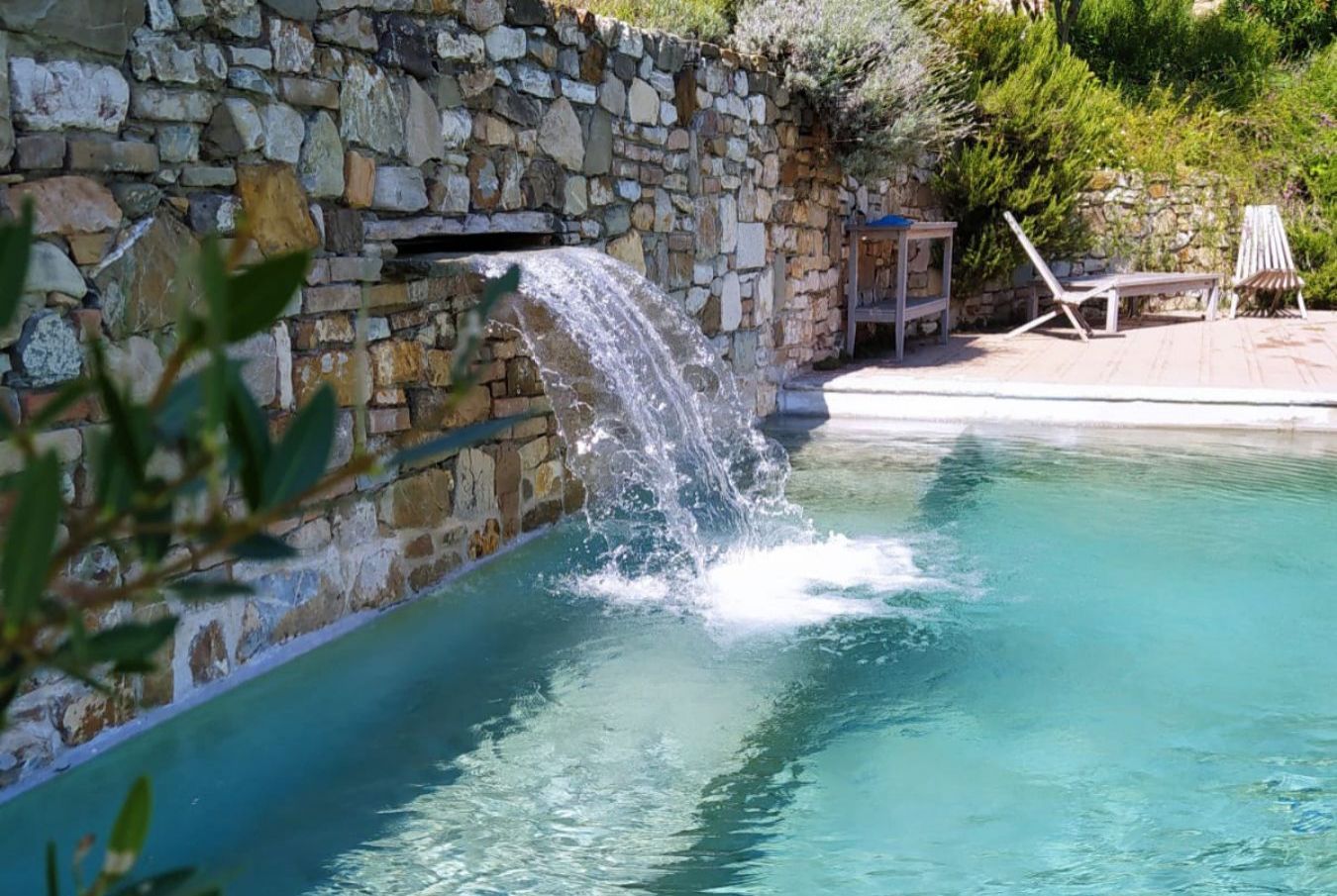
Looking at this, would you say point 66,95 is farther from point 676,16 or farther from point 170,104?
point 676,16

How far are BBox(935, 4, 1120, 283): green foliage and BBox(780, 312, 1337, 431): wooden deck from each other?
1505mm

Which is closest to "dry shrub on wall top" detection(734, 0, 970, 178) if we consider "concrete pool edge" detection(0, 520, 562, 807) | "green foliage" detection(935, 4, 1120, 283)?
"green foliage" detection(935, 4, 1120, 283)

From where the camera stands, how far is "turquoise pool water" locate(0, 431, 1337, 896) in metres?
2.74

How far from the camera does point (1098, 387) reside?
753 cm

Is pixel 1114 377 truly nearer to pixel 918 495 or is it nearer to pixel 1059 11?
pixel 918 495

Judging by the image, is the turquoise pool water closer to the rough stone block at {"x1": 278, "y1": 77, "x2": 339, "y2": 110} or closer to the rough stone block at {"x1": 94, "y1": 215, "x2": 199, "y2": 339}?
the rough stone block at {"x1": 94, "y1": 215, "x2": 199, "y2": 339}

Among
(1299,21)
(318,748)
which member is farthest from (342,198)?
(1299,21)

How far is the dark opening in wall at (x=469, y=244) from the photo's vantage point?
4516 mm

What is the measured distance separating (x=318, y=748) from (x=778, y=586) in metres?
1.76

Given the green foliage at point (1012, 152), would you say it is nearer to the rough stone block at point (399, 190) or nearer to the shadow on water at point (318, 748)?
the rough stone block at point (399, 190)

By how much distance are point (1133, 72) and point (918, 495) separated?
11847mm

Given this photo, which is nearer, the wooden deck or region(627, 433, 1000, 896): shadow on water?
region(627, 433, 1000, 896): shadow on water

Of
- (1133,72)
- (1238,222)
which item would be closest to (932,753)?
(1238,222)

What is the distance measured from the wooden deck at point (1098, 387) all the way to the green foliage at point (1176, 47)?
679 centimetres
